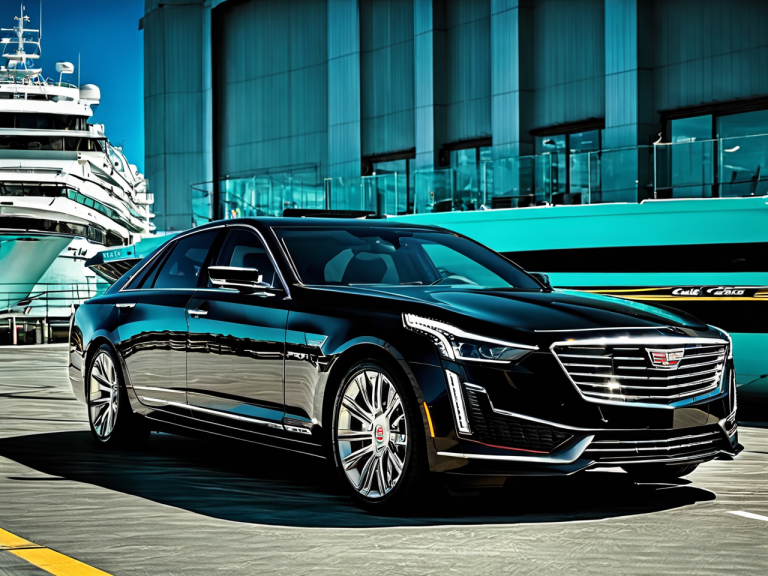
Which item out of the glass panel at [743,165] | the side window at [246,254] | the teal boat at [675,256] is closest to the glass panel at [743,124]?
the glass panel at [743,165]

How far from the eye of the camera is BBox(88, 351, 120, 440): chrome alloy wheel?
28.2 ft

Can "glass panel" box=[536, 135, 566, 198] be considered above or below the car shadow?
above

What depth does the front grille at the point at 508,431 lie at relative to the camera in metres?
5.64

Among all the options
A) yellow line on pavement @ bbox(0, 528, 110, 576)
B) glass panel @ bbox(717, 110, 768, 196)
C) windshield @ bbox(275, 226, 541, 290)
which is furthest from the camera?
glass panel @ bbox(717, 110, 768, 196)

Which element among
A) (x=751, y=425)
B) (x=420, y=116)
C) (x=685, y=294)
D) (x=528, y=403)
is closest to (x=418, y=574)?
(x=528, y=403)

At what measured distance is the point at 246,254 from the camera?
758cm

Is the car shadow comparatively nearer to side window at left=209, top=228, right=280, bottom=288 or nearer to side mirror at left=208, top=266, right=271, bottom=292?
side mirror at left=208, top=266, right=271, bottom=292

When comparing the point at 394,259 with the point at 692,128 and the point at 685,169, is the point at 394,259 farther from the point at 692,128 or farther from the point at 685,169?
the point at 692,128

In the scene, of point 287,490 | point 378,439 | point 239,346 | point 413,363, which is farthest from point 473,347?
point 239,346

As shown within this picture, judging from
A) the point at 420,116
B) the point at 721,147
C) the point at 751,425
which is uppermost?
the point at 420,116

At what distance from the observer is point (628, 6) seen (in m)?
25.7

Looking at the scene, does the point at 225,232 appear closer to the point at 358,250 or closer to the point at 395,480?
the point at 358,250

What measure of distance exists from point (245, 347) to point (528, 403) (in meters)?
2.00

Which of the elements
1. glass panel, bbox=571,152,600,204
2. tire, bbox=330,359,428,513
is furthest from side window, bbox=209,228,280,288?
glass panel, bbox=571,152,600,204
